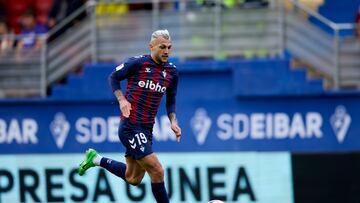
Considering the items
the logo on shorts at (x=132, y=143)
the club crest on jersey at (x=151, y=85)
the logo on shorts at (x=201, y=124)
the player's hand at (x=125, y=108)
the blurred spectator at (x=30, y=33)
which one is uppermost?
the blurred spectator at (x=30, y=33)

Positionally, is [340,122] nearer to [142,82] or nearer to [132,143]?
[142,82]

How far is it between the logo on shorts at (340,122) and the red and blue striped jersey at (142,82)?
16.4ft

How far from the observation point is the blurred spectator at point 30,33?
19156 mm

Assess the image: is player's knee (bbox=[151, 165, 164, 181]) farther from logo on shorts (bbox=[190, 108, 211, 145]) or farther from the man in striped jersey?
logo on shorts (bbox=[190, 108, 211, 145])

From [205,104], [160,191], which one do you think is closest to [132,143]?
[160,191]

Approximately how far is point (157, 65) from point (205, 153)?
4524 millimetres

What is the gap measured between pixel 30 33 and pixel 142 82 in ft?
21.8

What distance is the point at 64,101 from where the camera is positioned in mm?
18766

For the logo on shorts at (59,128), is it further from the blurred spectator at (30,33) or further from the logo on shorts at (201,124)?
the logo on shorts at (201,124)

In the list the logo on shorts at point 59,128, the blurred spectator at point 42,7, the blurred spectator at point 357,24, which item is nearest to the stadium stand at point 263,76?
the blurred spectator at point 357,24

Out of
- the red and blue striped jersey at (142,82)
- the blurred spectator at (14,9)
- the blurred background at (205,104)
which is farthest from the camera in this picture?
the blurred spectator at (14,9)

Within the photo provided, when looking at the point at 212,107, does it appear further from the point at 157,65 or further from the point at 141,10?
the point at 157,65

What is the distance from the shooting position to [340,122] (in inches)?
697

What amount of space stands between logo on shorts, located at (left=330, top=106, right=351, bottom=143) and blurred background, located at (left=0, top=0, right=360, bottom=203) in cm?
2
